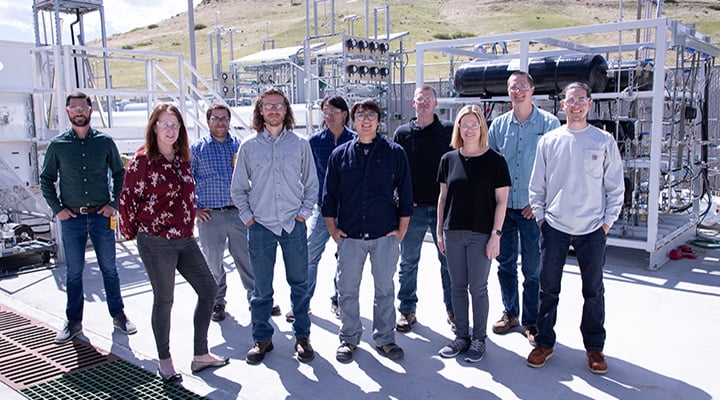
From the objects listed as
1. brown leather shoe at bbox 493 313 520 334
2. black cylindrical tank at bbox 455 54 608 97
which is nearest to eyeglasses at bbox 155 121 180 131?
brown leather shoe at bbox 493 313 520 334

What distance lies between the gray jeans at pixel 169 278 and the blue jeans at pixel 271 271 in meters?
0.36

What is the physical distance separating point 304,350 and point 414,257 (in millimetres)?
1161

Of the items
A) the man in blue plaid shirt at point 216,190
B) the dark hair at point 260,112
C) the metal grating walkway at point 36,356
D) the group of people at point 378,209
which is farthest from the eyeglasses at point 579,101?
the metal grating walkway at point 36,356

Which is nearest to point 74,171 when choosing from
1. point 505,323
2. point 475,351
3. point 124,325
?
point 124,325

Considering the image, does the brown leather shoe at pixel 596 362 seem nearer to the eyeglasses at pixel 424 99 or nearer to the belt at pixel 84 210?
the eyeglasses at pixel 424 99

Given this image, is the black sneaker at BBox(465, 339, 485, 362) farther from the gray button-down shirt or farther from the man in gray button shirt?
the gray button-down shirt

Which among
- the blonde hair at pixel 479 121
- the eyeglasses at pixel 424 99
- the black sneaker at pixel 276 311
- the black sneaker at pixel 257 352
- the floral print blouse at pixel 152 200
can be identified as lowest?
the black sneaker at pixel 276 311

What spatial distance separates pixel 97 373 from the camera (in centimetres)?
410

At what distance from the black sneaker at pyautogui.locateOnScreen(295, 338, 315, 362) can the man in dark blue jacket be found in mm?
200

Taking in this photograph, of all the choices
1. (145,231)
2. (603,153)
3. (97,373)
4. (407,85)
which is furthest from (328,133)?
(407,85)

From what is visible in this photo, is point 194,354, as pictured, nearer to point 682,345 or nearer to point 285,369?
point 285,369

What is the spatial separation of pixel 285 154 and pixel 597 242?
7.04 ft

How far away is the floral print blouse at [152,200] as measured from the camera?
145 inches

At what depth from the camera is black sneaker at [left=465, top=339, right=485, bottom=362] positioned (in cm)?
406
